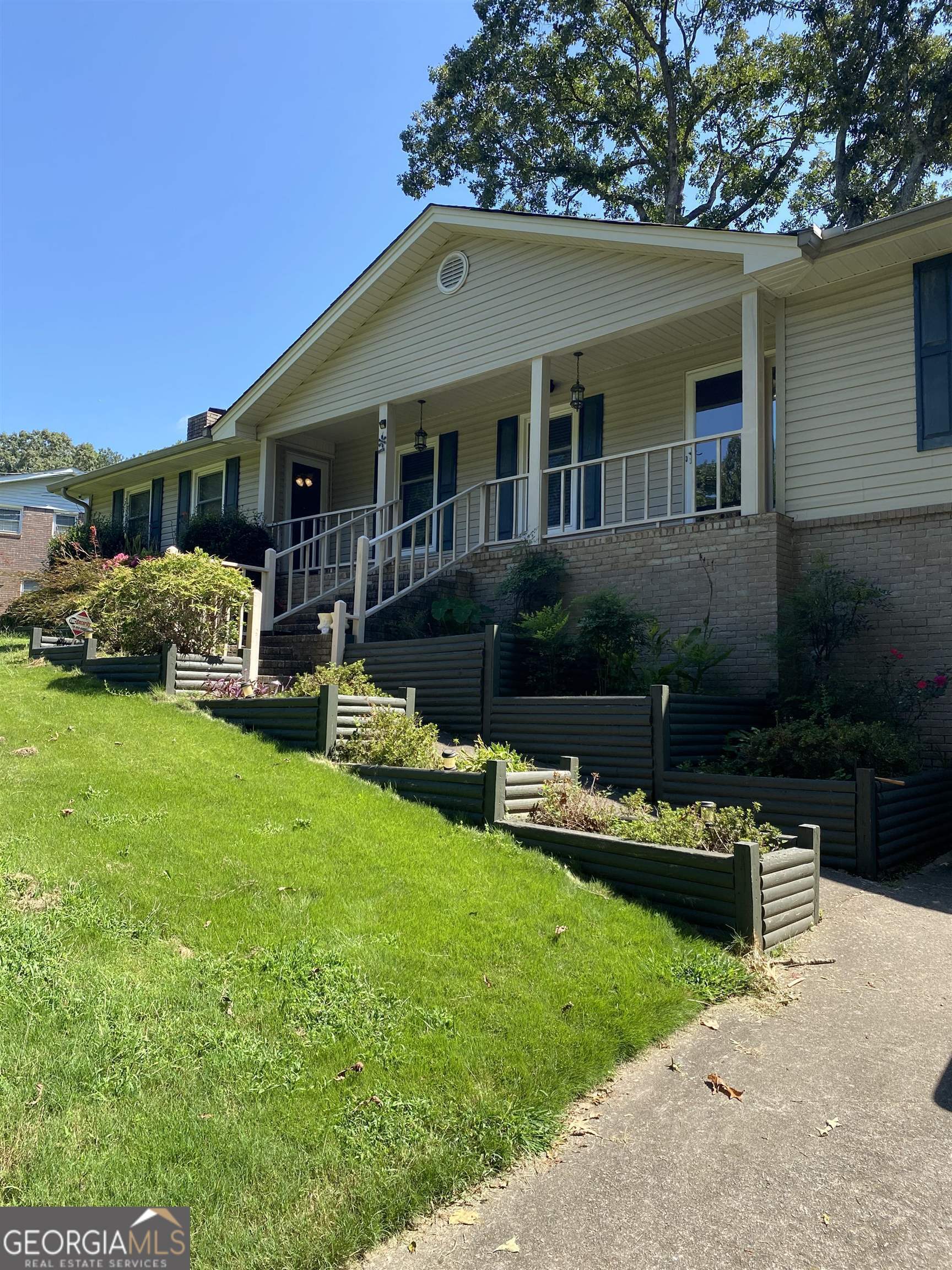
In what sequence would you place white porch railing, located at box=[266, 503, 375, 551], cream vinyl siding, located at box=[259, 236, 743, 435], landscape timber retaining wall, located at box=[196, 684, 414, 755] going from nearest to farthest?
1. landscape timber retaining wall, located at box=[196, 684, 414, 755]
2. cream vinyl siding, located at box=[259, 236, 743, 435]
3. white porch railing, located at box=[266, 503, 375, 551]

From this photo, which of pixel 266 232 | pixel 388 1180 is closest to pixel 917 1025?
pixel 388 1180

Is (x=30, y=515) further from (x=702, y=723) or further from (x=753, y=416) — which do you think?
(x=702, y=723)

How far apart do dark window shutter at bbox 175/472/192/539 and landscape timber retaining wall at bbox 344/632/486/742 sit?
11179mm

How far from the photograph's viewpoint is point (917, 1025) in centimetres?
412

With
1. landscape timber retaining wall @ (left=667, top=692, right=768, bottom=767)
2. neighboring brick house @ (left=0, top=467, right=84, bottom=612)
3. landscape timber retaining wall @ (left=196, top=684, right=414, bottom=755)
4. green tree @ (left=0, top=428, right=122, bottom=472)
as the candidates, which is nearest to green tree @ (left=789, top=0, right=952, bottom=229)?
landscape timber retaining wall @ (left=667, top=692, right=768, bottom=767)

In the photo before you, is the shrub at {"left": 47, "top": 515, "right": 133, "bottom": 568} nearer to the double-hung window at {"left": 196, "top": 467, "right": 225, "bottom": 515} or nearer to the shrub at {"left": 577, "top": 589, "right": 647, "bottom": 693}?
the double-hung window at {"left": 196, "top": 467, "right": 225, "bottom": 515}

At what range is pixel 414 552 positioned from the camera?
498 inches

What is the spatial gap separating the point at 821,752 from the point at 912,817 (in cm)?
81

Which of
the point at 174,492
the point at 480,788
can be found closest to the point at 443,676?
the point at 480,788

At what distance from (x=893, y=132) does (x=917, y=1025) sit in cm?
2059

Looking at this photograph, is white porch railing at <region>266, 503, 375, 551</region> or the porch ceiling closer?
the porch ceiling

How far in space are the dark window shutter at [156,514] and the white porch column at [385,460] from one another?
831 cm

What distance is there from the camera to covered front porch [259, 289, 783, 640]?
452 inches

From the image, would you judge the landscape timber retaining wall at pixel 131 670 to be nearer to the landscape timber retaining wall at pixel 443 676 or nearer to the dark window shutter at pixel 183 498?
the landscape timber retaining wall at pixel 443 676
